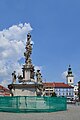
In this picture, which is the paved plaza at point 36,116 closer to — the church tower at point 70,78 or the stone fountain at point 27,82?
the stone fountain at point 27,82

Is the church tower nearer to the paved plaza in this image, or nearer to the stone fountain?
the stone fountain

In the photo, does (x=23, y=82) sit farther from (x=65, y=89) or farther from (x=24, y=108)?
(x=65, y=89)

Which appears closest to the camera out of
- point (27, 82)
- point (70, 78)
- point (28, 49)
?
point (27, 82)

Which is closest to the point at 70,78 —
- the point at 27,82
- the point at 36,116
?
the point at 27,82

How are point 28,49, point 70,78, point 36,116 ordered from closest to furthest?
point 36,116 < point 28,49 < point 70,78

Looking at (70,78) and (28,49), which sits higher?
(70,78)

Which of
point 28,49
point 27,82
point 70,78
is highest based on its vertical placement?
point 70,78

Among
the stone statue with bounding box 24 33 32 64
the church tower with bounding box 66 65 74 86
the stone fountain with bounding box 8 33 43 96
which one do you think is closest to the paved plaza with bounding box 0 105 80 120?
the stone fountain with bounding box 8 33 43 96

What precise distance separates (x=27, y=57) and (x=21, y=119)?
1614 centimetres

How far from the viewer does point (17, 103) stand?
986 inches

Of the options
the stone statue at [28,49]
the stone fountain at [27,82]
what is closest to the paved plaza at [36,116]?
the stone fountain at [27,82]

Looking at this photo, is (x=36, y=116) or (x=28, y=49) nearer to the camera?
(x=36, y=116)

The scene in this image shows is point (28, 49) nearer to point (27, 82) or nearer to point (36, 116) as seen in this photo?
point (27, 82)

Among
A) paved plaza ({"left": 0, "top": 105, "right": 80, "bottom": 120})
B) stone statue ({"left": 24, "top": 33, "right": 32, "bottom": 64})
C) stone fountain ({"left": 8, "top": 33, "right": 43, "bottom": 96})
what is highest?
stone statue ({"left": 24, "top": 33, "right": 32, "bottom": 64})
